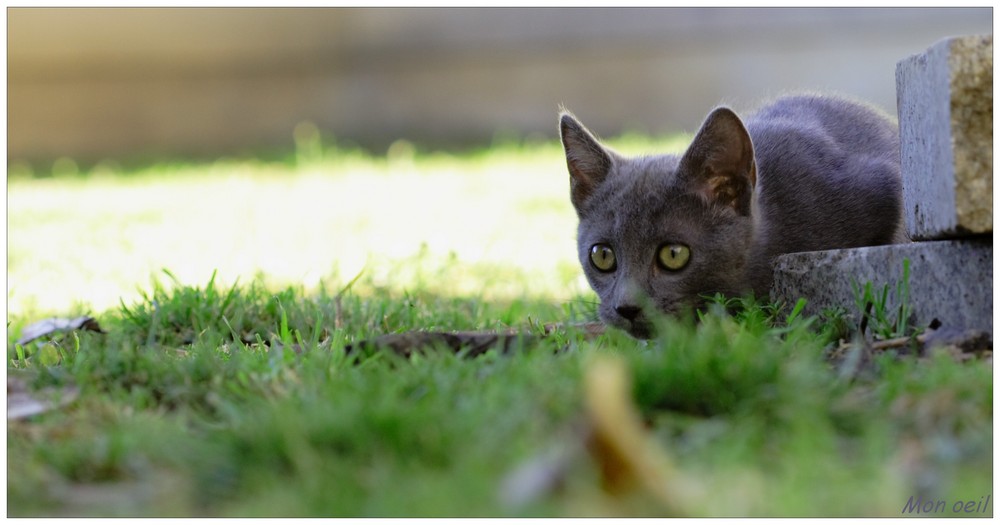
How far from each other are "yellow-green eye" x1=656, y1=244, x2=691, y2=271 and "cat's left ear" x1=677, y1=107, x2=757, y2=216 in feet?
0.58

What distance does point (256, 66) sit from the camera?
1100cm

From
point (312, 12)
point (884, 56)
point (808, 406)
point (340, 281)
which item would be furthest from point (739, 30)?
point (808, 406)

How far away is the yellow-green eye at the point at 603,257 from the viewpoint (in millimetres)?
3102

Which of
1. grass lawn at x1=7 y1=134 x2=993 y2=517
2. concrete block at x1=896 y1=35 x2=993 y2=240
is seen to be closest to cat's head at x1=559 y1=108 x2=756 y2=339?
grass lawn at x1=7 y1=134 x2=993 y2=517

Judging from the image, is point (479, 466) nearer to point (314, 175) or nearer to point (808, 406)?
point (808, 406)

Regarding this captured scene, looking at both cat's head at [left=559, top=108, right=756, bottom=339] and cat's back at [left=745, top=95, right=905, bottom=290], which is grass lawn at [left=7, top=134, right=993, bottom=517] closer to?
cat's head at [left=559, top=108, right=756, bottom=339]

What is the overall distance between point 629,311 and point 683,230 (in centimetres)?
31

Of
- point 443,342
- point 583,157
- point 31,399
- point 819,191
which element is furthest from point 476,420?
point 819,191

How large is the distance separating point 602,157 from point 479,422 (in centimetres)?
167

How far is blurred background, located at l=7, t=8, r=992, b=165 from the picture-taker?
1000 centimetres

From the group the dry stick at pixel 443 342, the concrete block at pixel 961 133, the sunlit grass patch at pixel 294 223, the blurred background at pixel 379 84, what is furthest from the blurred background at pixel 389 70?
the dry stick at pixel 443 342

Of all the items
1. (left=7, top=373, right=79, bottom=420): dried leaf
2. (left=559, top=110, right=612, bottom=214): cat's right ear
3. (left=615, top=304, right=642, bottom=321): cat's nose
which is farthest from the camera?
(left=559, top=110, right=612, bottom=214): cat's right ear

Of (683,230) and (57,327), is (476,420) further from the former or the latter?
(57,327)

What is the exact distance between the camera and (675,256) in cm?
296
